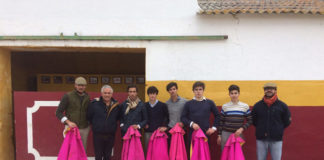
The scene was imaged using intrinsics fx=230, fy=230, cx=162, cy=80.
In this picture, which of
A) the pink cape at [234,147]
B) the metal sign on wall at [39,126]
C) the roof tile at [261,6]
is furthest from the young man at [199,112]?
the roof tile at [261,6]

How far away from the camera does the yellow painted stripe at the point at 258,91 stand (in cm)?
411

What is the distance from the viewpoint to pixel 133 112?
350 centimetres

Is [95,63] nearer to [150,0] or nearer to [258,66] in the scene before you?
[150,0]

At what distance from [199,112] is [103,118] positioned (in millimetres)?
1440

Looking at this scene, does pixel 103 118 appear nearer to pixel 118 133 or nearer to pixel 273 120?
pixel 118 133

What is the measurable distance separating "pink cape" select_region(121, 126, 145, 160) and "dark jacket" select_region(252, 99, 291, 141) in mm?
1824

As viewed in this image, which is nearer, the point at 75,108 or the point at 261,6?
the point at 75,108

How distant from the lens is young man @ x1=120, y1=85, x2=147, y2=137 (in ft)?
11.4

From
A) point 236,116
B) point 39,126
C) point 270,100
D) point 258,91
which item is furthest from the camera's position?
point 39,126

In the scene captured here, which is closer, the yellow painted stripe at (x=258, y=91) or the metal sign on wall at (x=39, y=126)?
the yellow painted stripe at (x=258, y=91)

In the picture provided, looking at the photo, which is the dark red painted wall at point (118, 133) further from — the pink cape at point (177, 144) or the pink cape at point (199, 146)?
the pink cape at point (177, 144)

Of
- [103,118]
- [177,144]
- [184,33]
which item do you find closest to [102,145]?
[103,118]

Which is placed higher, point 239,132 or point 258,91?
point 258,91

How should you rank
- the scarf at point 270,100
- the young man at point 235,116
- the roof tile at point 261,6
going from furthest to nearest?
the roof tile at point 261,6 → the young man at point 235,116 → the scarf at point 270,100
